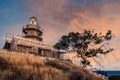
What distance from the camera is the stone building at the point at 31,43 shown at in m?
43.3

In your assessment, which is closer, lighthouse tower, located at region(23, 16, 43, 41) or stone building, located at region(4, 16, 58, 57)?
stone building, located at region(4, 16, 58, 57)

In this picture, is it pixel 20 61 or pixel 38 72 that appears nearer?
pixel 38 72

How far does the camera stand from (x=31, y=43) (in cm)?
4572

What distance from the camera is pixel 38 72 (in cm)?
2083

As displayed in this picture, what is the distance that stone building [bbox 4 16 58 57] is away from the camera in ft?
142

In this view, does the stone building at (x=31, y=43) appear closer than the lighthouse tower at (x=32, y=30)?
Yes

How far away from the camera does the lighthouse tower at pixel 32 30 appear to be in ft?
174

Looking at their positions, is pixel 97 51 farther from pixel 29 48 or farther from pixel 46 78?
pixel 46 78

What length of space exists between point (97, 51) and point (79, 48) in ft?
12.2

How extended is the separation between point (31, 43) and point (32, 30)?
8516mm

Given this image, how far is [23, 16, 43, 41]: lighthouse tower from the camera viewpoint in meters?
53.2

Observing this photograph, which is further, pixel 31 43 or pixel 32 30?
pixel 32 30

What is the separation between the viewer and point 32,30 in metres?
53.7

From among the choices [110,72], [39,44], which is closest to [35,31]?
[39,44]
